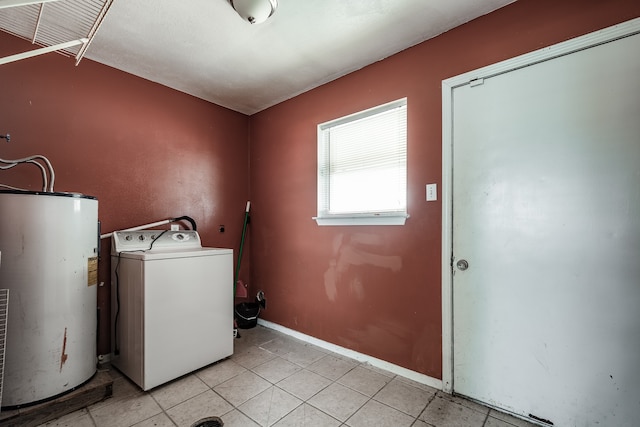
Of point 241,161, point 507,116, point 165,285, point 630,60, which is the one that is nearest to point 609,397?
point 507,116

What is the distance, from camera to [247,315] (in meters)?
3.23

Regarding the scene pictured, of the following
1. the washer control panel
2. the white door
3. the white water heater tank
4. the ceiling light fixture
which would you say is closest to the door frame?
the white door

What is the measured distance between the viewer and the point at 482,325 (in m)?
1.87

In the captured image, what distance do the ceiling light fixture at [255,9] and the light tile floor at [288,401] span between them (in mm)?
2567

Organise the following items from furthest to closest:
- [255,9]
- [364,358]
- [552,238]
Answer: [364,358] < [255,9] < [552,238]

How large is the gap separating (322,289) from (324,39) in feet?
7.15

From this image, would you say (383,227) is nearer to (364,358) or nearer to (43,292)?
(364,358)

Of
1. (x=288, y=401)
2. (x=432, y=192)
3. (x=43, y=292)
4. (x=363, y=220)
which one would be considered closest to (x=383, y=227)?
→ (x=363, y=220)

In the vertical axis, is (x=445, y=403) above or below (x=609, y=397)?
below

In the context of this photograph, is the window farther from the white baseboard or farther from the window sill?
the white baseboard

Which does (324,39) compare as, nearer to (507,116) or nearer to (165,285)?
(507,116)

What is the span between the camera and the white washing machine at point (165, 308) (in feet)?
6.62

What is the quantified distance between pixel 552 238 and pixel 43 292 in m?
3.08

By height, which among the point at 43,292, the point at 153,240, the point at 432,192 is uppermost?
the point at 432,192
